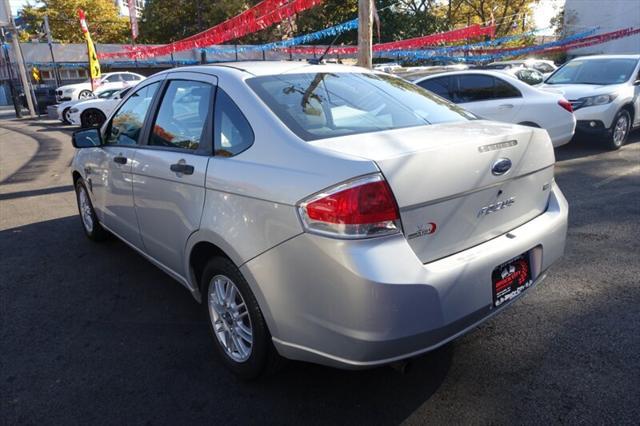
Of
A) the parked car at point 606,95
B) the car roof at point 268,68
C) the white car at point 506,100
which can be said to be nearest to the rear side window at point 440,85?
the white car at point 506,100

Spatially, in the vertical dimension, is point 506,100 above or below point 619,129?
above

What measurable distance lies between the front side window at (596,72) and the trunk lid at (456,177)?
8.05 meters

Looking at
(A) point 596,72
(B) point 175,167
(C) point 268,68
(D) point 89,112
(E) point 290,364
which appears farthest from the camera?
(D) point 89,112

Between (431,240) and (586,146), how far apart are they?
8759 mm

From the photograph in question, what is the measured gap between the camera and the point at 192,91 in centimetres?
315

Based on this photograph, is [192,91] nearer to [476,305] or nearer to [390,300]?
[390,300]

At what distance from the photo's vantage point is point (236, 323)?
275cm

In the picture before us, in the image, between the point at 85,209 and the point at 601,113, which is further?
the point at 601,113

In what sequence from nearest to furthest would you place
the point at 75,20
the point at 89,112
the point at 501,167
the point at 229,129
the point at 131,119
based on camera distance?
the point at 501,167
the point at 229,129
the point at 131,119
the point at 89,112
the point at 75,20

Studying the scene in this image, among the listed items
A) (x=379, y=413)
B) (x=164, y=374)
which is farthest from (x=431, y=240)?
(x=164, y=374)

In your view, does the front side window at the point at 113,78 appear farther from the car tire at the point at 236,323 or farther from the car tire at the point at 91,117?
the car tire at the point at 236,323

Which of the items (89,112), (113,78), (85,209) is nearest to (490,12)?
(113,78)

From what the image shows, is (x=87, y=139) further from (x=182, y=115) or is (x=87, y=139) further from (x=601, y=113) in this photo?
(x=601, y=113)

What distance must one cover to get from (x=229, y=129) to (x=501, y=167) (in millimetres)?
1455
